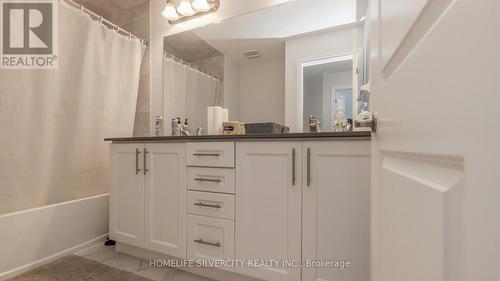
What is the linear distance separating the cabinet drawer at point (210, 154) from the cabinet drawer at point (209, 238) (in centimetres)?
31

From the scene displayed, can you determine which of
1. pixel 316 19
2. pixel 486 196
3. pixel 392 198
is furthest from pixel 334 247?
pixel 316 19

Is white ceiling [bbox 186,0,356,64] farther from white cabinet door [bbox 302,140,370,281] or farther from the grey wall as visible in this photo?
white cabinet door [bbox 302,140,370,281]

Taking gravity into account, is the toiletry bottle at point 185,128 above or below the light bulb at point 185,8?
below

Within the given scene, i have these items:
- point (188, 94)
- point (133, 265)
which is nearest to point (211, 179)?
point (133, 265)

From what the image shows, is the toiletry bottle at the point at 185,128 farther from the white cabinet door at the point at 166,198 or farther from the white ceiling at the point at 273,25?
the white ceiling at the point at 273,25

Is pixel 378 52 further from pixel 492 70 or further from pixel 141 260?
pixel 141 260

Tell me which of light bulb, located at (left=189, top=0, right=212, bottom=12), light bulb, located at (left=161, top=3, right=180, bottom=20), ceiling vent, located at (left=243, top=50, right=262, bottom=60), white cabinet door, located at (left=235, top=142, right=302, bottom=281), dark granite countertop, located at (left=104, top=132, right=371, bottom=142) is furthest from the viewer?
light bulb, located at (left=161, top=3, right=180, bottom=20)

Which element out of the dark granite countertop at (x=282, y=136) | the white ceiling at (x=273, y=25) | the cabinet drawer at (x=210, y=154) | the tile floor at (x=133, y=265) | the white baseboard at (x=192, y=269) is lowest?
the tile floor at (x=133, y=265)

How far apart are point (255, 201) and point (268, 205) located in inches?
2.9

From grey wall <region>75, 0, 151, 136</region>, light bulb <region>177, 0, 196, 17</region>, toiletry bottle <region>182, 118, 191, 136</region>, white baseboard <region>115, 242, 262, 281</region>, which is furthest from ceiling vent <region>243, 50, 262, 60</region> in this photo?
white baseboard <region>115, 242, 262, 281</region>

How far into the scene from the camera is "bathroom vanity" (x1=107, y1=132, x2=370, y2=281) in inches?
41.9

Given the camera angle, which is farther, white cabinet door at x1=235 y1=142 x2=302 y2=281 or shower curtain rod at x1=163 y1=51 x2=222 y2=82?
shower curtain rod at x1=163 y1=51 x2=222 y2=82

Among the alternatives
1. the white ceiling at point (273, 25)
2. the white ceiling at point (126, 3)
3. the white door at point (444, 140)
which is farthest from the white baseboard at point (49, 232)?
the white door at point (444, 140)

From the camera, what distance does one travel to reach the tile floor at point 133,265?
144cm
